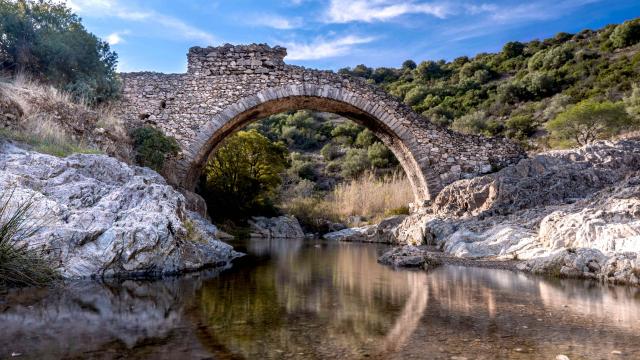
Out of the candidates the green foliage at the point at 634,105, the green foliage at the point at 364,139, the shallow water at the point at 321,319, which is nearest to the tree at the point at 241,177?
the shallow water at the point at 321,319

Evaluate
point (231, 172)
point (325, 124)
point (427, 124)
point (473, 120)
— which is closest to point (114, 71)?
point (231, 172)

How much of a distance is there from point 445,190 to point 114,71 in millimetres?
9174

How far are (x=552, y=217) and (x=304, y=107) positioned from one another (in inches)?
319

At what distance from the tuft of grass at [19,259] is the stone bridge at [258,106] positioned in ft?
24.3

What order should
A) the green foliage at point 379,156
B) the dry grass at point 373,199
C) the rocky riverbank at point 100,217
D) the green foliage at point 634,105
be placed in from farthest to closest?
the green foliage at point 379,156, the green foliage at point 634,105, the dry grass at point 373,199, the rocky riverbank at point 100,217

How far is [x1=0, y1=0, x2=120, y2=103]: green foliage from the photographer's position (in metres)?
10.5

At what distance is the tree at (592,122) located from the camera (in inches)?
728

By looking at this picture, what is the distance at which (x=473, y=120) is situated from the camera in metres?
28.0

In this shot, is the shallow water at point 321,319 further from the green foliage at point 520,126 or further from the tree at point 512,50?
the tree at point 512,50

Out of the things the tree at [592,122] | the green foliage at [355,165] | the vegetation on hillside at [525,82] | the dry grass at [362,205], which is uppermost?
the vegetation on hillside at [525,82]

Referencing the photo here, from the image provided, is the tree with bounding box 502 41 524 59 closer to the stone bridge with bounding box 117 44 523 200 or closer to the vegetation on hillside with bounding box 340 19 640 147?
the vegetation on hillside with bounding box 340 19 640 147

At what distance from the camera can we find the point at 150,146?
35.2 feet

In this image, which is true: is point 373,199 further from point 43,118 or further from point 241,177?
point 43,118

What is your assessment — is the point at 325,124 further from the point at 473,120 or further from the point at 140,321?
the point at 140,321
